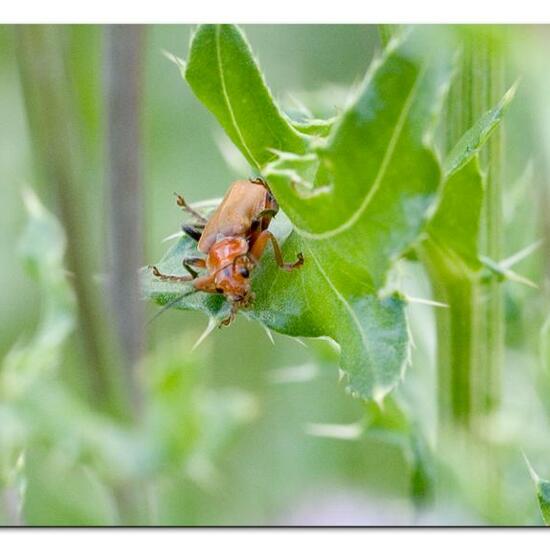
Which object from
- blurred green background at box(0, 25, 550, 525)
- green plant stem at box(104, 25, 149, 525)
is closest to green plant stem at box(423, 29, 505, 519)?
→ blurred green background at box(0, 25, 550, 525)

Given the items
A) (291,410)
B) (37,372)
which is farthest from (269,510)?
(37,372)

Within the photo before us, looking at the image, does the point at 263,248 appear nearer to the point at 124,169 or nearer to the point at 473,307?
the point at 473,307

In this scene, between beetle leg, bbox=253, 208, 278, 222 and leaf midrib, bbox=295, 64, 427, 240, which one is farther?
beetle leg, bbox=253, 208, 278, 222

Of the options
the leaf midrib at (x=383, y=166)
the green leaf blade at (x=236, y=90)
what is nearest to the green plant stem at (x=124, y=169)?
the green leaf blade at (x=236, y=90)

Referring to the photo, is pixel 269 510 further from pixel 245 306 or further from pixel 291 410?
pixel 245 306

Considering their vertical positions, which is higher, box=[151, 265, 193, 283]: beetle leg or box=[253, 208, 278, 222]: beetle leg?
box=[253, 208, 278, 222]: beetle leg

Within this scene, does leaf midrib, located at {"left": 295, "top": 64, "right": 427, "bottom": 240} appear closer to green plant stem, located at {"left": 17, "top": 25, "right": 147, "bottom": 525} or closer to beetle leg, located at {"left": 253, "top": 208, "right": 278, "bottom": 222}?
beetle leg, located at {"left": 253, "top": 208, "right": 278, "bottom": 222}
